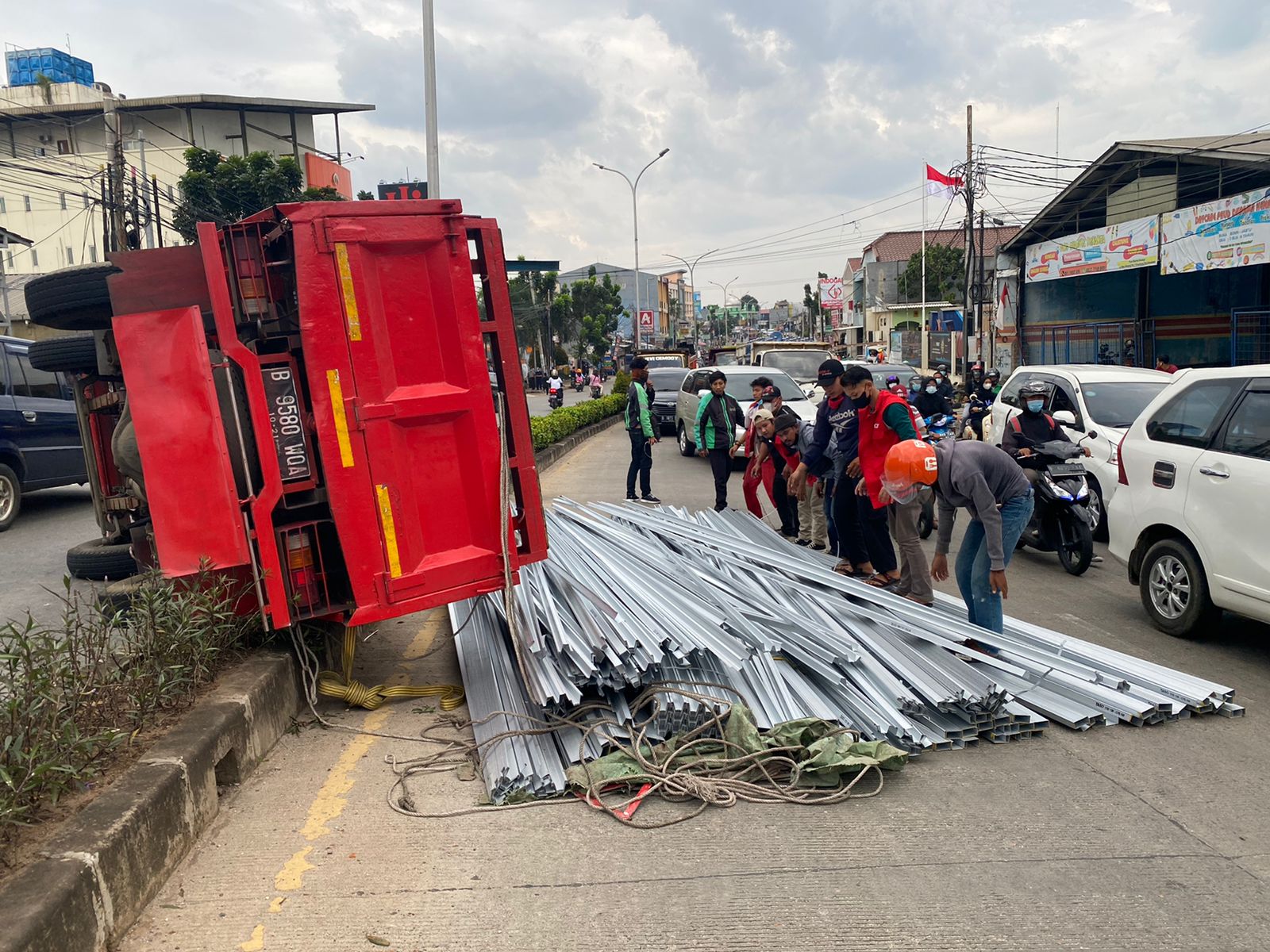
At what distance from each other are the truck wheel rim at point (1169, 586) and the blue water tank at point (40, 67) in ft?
212

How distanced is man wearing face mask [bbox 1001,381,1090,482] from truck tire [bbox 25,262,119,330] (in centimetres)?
733

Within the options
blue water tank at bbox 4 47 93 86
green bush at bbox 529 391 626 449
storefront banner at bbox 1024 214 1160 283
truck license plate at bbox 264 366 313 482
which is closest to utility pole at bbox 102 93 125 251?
green bush at bbox 529 391 626 449

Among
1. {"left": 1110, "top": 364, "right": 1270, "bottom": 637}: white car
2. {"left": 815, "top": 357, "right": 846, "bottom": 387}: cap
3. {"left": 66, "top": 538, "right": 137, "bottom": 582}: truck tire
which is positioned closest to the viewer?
{"left": 1110, "top": 364, "right": 1270, "bottom": 637}: white car

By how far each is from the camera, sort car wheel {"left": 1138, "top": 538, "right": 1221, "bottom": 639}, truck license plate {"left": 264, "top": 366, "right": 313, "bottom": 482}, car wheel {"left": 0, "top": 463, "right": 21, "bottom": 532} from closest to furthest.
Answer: truck license plate {"left": 264, "top": 366, "right": 313, "bottom": 482}
car wheel {"left": 1138, "top": 538, "right": 1221, "bottom": 639}
car wheel {"left": 0, "top": 463, "right": 21, "bottom": 532}

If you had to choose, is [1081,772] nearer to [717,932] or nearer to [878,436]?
[717,932]

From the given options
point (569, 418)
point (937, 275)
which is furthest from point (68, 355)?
point (937, 275)

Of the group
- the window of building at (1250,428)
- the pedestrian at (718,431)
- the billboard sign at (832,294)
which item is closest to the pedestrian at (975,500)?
the window of building at (1250,428)

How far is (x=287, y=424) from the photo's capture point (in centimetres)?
456

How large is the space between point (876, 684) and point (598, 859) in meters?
1.82

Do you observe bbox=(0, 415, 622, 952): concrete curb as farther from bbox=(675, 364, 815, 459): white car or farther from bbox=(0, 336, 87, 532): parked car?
bbox=(675, 364, 815, 459): white car

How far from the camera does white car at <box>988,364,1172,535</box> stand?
9195mm

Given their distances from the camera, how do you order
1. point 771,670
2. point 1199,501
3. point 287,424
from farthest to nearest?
point 1199,501, point 771,670, point 287,424

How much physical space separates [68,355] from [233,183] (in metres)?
25.9

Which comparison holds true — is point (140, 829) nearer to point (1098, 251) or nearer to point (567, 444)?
point (567, 444)
